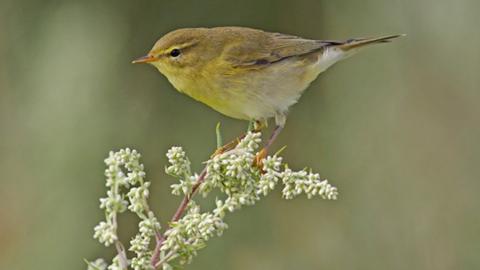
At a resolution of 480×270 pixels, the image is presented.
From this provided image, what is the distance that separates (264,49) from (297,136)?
6.98ft

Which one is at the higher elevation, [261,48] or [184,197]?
[261,48]

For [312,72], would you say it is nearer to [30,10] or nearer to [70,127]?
[70,127]

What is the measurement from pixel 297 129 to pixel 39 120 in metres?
→ 2.28

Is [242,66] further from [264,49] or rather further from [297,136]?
[297,136]

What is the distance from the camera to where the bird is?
148 inches

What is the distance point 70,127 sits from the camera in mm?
4445

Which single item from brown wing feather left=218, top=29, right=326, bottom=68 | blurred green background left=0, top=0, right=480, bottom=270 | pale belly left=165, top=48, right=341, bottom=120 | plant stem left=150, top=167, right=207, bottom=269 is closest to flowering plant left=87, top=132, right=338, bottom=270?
plant stem left=150, top=167, right=207, bottom=269

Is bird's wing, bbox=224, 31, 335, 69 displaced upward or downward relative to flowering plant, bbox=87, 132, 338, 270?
upward

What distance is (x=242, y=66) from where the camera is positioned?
390 centimetres

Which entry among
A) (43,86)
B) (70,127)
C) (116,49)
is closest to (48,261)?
(70,127)

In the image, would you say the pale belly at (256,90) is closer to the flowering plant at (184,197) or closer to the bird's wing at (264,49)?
the bird's wing at (264,49)

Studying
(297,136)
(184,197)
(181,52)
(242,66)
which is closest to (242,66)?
(242,66)

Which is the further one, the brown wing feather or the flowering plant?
the brown wing feather

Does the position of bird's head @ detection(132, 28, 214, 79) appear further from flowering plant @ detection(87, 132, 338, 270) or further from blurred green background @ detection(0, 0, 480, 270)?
flowering plant @ detection(87, 132, 338, 270)
